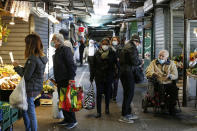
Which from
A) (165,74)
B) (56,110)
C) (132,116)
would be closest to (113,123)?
(132,116)

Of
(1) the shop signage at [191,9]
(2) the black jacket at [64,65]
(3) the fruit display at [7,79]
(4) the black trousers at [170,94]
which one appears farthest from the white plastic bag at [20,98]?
(1) the shop signage at [191,9]

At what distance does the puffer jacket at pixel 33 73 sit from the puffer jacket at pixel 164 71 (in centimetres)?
329

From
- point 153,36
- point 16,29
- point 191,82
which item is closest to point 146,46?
point 153,36

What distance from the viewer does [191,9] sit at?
7.49 m

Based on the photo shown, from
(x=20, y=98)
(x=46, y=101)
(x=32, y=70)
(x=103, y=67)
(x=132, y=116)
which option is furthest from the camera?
(x=46, y=101)

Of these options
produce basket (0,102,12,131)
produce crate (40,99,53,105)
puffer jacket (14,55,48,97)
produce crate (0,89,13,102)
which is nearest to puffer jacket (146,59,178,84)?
produce crate (40,99,53,105)

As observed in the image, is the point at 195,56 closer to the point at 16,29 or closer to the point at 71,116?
the point at 71,116

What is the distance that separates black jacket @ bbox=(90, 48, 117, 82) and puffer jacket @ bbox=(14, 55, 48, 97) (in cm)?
231

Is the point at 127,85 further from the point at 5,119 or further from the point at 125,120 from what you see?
the point at 5,119

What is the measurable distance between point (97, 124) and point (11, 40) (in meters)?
4.66

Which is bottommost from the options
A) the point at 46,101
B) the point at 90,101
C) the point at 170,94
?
the point at 46,101

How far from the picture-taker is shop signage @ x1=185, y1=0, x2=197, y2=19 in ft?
23.7

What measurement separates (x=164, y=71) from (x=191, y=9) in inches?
68.8

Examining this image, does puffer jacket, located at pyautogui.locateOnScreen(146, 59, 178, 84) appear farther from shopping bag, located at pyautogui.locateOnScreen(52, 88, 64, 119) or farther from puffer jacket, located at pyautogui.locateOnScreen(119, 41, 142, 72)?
shopping bag, located at pyautogui.locateOnScreen(52, 88, 64, 119)
